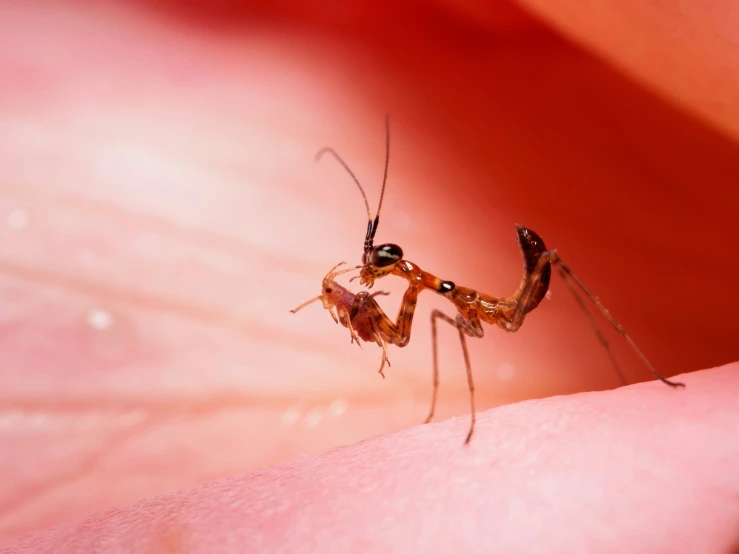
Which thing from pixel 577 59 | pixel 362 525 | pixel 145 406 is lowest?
pixel 362 525

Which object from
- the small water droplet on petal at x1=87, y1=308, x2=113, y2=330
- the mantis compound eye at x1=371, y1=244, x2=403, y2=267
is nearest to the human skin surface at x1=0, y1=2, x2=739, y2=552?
the small water droplet on petal at x1=87, y1=308, x2=113, y2=330

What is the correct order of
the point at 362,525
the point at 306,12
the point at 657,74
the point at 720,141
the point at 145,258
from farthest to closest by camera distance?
1. the point at 306,12
2. the point at 720,141
3. the point at 145,258
4. the point at 657,74
5. the point at 362,525

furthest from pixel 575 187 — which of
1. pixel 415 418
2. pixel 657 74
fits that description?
pixel 415 418

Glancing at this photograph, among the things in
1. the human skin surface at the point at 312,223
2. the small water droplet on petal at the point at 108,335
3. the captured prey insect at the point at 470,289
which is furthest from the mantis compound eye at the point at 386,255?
the small water droplet on petal at the point at 108,335

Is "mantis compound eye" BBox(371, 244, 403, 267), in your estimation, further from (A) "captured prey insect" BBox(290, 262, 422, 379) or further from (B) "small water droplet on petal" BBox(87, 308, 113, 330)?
(B) "small water droplet on petal" BBox(87, 308, 113, 330)

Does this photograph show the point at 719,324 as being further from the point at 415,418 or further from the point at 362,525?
the point at 362,525

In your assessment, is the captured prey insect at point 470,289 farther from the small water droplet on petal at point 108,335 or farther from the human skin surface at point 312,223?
the small water droplet on petal at point 108,335
